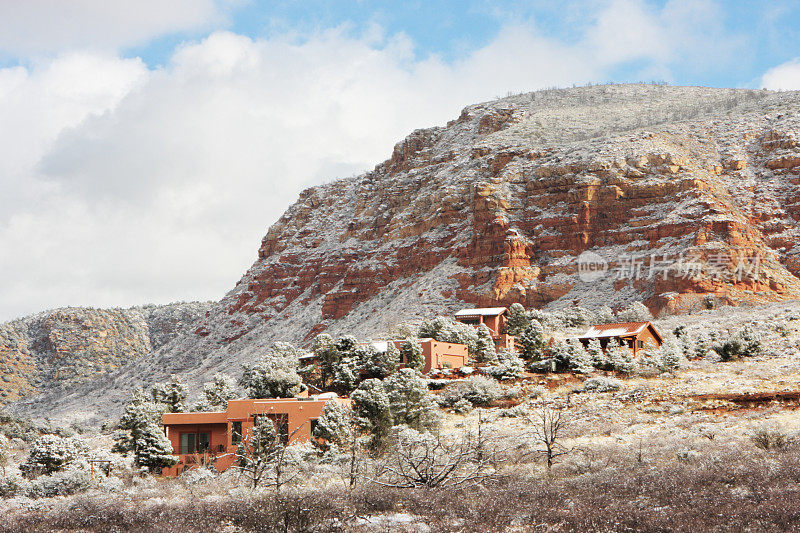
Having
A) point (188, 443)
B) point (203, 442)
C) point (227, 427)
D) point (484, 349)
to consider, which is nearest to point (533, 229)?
point (484, 349)

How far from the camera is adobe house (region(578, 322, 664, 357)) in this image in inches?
2420

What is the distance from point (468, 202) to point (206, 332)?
5074 centimetres

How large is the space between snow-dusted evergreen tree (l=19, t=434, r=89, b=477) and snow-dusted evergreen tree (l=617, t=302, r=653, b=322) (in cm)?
5579

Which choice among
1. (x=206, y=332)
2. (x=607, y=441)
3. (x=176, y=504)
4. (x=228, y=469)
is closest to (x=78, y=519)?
(x=176, y=504)

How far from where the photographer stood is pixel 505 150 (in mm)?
119438

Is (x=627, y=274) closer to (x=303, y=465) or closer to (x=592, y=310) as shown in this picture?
(x=592, y=310)

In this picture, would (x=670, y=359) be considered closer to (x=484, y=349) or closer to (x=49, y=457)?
(x=484, y=349)

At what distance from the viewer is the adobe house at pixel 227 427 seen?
41250 mm

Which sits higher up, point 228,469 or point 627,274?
point 627,274

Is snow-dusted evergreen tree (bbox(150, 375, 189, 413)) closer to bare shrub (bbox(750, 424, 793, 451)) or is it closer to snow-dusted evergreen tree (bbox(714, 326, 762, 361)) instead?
snow-dusted evergreen tree (bbox(714, 326, 762, 361))

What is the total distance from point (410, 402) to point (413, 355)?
45.1ft

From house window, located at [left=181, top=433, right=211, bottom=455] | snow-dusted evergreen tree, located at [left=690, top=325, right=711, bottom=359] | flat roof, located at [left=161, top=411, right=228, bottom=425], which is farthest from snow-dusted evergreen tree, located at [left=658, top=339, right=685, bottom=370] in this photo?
house window, located at [left=181, top=433, right=211, bottom=455]

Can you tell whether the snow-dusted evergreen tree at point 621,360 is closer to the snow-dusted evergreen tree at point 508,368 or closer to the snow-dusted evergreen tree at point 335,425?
the snow-dusted evergreen tree at point 508,368

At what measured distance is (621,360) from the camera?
55.5 meters
